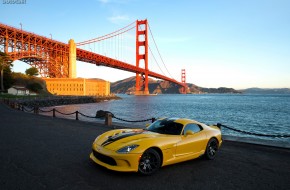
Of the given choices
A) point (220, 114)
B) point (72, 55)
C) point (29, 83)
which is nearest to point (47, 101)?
point (29, 83)

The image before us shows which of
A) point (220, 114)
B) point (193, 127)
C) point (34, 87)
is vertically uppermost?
point (34, 87)

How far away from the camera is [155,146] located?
562 centimetres

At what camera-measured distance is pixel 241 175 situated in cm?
576

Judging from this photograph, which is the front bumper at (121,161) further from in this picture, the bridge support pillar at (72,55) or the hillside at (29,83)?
the bridge support pillar at (72,55)

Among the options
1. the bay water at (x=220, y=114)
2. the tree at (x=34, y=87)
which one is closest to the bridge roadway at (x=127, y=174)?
the bay water at (x=220, y=114)

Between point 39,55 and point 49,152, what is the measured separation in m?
86.2

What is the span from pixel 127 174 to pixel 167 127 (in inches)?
69.2

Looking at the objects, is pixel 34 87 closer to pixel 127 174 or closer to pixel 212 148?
pixel 212 148

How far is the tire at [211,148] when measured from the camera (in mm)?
7007

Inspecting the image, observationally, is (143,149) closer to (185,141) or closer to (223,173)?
(185,141)

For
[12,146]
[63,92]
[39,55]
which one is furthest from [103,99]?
[12,146]

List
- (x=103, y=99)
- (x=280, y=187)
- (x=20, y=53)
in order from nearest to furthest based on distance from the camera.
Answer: (x=280, y=187), (x=20, y=53), (x=103, y=99)

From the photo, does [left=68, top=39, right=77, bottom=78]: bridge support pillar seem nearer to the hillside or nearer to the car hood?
the hillside

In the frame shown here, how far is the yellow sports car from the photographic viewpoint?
5293 millimetres
